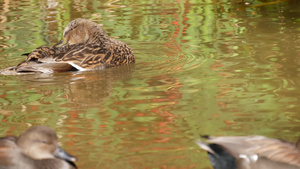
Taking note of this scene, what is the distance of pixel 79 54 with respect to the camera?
27.3 ft

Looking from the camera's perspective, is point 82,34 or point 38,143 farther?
point 82,34

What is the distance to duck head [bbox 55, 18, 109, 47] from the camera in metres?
9.11

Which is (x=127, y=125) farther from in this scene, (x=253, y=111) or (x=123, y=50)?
(x=123, y=50)

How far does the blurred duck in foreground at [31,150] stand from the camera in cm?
431

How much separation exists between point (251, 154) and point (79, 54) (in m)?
4.43

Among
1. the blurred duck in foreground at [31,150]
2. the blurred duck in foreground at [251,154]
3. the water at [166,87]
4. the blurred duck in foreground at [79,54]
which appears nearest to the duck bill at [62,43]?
the blurred duck in foreground at [79,54]

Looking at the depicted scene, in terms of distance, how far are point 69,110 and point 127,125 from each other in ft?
2.49

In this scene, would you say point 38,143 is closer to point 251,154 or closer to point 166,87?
point 251,154

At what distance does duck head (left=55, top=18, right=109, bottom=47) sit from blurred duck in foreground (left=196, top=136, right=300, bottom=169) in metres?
4.89

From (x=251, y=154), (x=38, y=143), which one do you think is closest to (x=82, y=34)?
(x=38, y=143)

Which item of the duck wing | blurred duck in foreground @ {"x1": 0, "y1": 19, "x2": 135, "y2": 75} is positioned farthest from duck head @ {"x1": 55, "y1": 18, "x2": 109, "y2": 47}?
the duck wing

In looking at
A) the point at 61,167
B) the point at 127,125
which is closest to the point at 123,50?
the point at 127,125

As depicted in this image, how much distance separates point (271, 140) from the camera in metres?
4.46

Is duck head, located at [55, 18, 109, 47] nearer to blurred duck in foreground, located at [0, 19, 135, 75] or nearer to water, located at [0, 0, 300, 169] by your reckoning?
blurred duck in foreground, located at [0, 19, 135, 75]
